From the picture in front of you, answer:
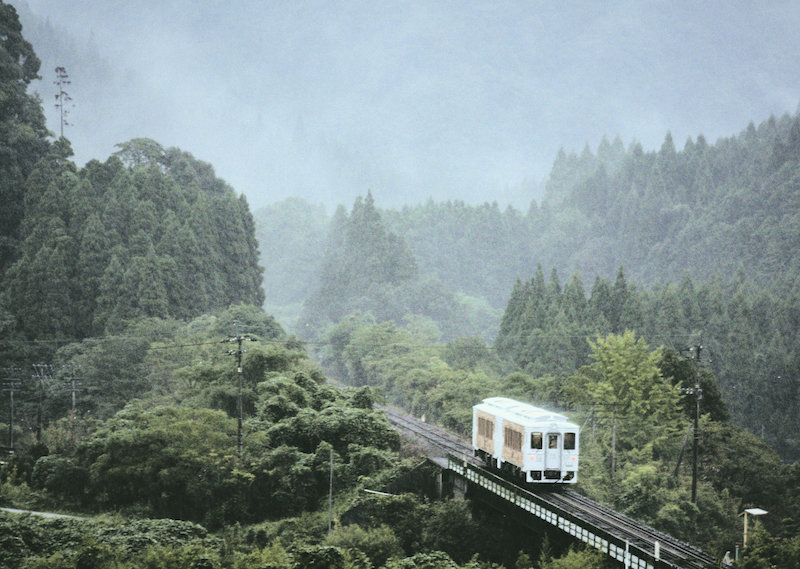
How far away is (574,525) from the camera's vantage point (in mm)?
24812

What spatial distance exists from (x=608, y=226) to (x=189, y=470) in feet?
473

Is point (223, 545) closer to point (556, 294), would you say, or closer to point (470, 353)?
point (470, 353)

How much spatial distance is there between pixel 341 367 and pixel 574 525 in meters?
80.3

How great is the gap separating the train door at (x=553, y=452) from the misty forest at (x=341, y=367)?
9.22ft

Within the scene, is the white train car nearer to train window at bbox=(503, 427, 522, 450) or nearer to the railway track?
train window at bbox=(503, 427, 522, 450)

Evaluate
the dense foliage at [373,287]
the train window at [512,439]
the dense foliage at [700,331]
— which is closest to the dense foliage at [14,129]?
the dense foliage at [700,331]

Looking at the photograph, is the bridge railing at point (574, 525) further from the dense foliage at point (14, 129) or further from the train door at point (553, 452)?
the dense foliage at point (14, 129)

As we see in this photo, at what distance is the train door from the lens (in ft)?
101

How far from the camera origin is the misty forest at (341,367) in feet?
109

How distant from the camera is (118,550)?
85.4ft

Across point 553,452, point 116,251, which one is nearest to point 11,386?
point 116,251

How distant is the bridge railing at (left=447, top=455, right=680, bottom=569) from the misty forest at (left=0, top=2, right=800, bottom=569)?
58cm

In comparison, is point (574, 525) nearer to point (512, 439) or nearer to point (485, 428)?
point (512, 439)

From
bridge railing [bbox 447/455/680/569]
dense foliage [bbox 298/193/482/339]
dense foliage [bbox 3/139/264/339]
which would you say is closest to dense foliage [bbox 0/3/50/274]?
dense foliage [bbox 3/139/264/339]
